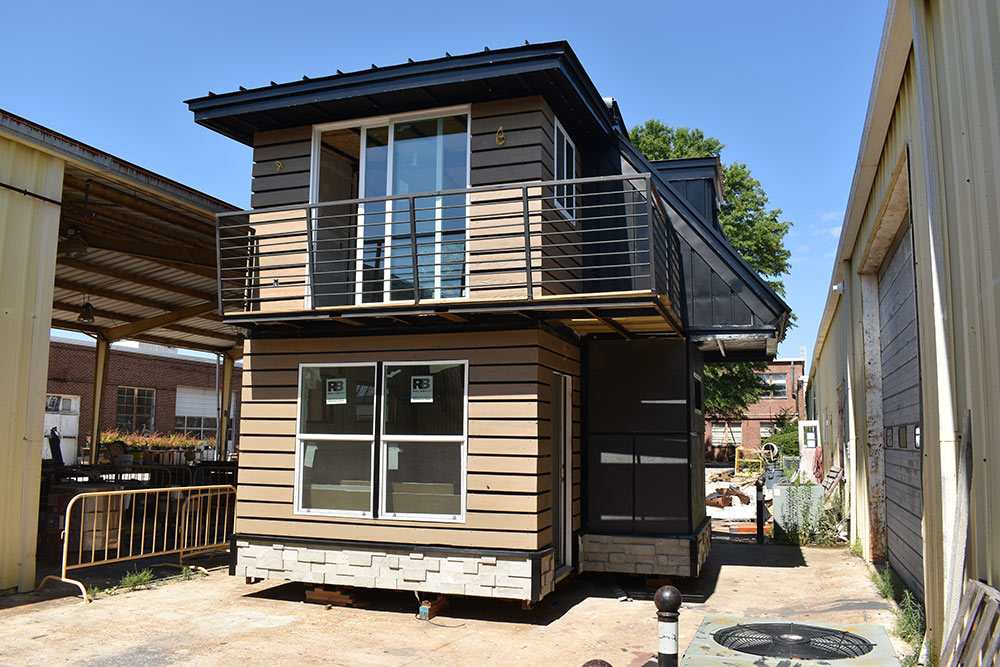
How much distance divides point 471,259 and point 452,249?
44 cm

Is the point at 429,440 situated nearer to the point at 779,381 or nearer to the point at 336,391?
the point at 336,391

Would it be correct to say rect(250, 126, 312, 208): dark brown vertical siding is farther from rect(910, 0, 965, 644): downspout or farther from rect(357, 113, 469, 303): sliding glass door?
rect(910, 0, 965, 644): downspout

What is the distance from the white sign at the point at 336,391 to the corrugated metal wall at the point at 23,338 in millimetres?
3384

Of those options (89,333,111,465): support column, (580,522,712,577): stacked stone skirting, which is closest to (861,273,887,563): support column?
(580,522,712,577): stacked stone skirting

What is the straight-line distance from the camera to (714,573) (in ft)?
35.6

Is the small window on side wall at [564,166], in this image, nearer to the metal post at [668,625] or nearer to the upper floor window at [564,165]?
the upper floor window at [564,165]

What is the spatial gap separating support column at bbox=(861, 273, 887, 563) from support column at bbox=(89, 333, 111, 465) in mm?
15680

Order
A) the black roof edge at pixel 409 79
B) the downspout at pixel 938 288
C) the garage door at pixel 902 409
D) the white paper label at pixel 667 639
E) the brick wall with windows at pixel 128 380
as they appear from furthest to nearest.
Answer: the brick wall with windows at pixel 128 380, the black roof edge at pixel 409 79, the garage door at pixel 902 409, the downspout at pixel 938 288, the white paper label at pixel 667 639

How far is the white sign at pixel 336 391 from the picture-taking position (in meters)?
9.33

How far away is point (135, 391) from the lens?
27.8 metres

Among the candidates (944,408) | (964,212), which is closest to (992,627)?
(944,408)

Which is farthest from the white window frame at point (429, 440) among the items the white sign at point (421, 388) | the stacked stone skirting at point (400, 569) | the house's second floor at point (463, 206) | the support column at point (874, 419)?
the support column at point (874, 419)

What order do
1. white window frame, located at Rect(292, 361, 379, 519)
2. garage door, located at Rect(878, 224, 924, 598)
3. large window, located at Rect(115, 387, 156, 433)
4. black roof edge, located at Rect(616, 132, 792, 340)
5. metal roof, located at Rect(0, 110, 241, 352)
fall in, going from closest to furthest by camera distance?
garage door, located at Rect(878, 224, 924, 598) < white window frame, located at Rect(292, 361, 379, 519) < metal roof, located at Rect(0, 110, 241, 352) < black roof edge, located at Rect(616, 132, 792, 340) < large window, located at Rect(115, 387, 156, 433)

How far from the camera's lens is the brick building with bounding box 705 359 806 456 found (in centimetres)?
4600
